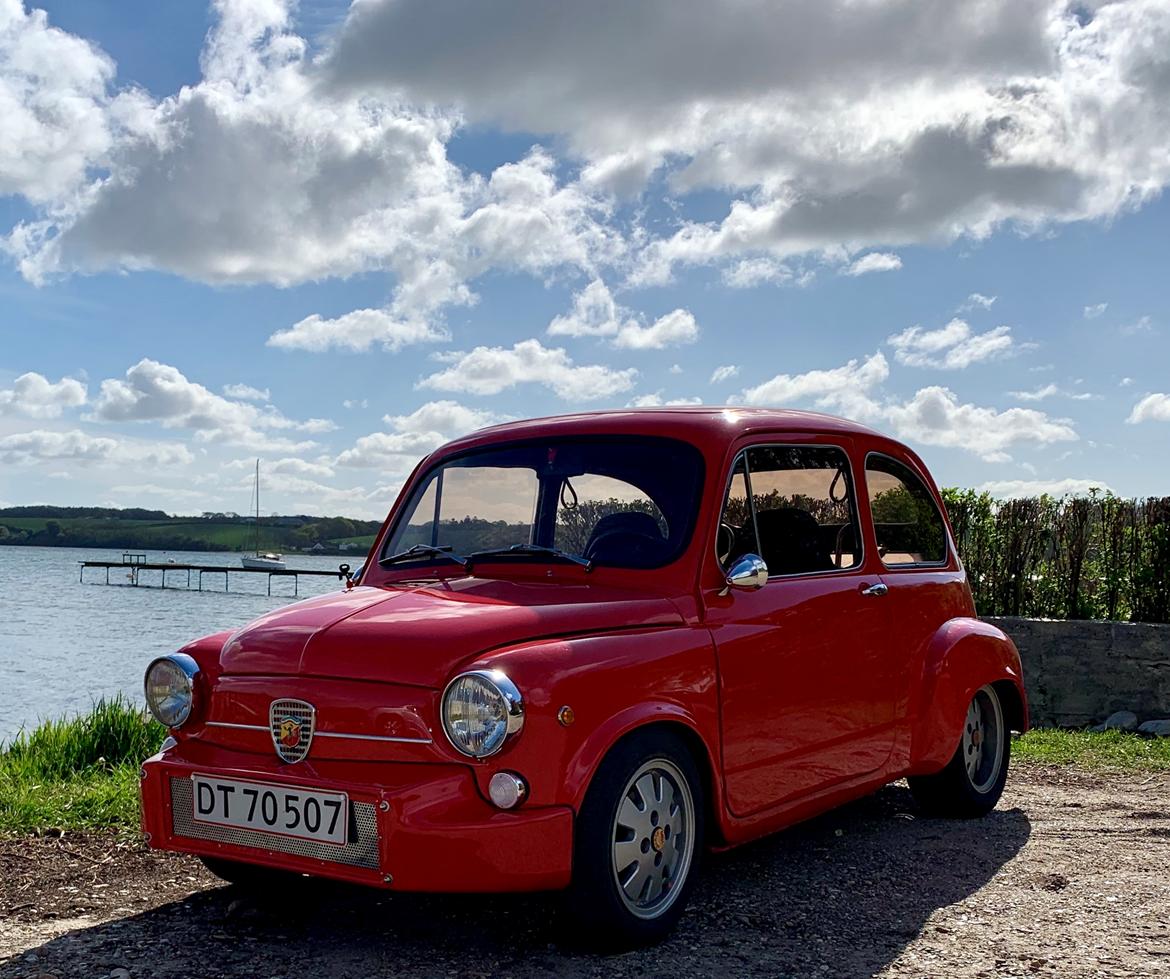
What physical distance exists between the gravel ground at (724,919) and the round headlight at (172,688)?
2.71 feet

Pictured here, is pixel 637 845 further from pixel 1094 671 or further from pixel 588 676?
pixel 1094 671

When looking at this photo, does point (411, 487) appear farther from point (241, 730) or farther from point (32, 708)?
point (32, 708)

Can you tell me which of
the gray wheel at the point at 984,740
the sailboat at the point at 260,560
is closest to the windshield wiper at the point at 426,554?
the gray wheel at the point at 984,740

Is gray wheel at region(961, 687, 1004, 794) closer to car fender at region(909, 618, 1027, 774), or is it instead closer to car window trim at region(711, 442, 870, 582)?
car fender at region(909, 618, 1027, 774)

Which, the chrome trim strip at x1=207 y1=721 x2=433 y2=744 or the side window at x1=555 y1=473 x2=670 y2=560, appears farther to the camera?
the side window at x1=555 y1=473 x2=670 y2=560

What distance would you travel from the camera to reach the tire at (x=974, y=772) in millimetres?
6547

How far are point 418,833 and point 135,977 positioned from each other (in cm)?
118

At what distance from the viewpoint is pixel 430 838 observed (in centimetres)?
384

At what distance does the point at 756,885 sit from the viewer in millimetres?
5227

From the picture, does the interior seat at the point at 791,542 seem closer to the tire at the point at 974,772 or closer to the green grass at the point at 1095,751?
the tire at the point at 974,772

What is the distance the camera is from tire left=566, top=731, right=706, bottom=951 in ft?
13.2

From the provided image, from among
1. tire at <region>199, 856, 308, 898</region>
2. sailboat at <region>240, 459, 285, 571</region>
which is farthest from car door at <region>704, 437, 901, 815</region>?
sailboat at <region>240, 459, 285, 571</region>

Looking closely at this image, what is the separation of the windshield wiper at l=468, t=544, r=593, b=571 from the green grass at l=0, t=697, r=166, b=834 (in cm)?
261

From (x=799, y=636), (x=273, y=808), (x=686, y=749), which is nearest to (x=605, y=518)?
(x=799, y=636)
